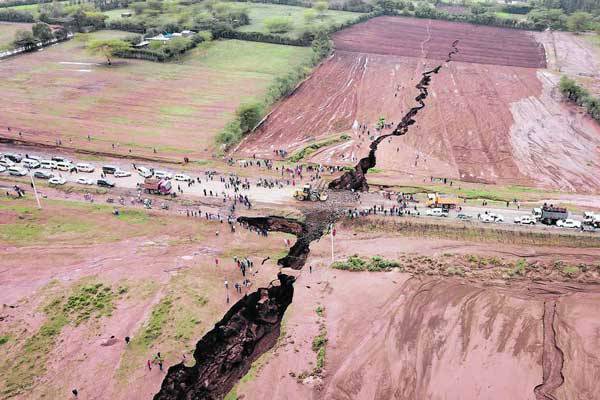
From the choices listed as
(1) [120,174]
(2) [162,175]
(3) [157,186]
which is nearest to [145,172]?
(2) [162,175]

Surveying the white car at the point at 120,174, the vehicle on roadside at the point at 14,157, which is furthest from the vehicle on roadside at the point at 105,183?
the vehicle on roadside at the point at 14,157

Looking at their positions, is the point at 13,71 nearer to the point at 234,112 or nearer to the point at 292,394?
the point at 234,112

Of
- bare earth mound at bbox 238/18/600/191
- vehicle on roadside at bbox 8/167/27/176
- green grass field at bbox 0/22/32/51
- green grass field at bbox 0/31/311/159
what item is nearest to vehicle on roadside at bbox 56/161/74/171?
vehicle on roadside at bbox 8/167/27/176

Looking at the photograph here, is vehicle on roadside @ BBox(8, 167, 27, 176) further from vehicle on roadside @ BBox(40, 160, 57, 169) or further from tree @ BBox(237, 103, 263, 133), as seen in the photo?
tree @ BBox(237, 103, 263, 133)

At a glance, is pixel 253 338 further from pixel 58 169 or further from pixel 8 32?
pixel 8 32

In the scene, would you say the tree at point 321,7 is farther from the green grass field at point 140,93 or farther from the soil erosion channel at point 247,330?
the soil erosion channel at point 247,330
